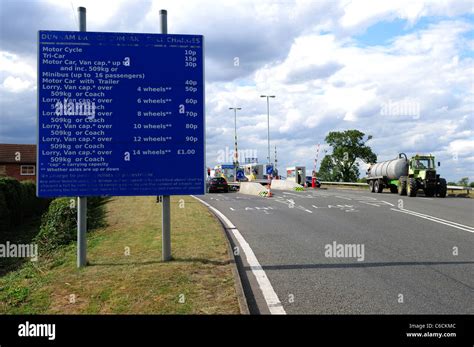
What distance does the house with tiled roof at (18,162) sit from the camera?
56.9 meters

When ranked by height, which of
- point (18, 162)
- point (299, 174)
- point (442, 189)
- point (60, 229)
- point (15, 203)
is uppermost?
point (18, 162)

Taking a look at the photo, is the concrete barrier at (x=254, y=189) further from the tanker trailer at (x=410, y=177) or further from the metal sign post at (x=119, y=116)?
the metal sign post at (x=119, y=116)

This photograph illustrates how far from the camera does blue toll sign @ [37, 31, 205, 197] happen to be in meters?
7.50

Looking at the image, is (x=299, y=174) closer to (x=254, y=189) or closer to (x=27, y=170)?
(x=254, y=189)

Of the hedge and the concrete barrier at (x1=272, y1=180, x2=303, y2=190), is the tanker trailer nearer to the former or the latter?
the concrete barrier at (x1=272, y1=180, x2=303, y2=190)

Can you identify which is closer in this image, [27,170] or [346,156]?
[27,170]

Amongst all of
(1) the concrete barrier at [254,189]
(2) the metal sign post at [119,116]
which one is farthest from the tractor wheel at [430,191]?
(2) the metal sign post at [119,116]

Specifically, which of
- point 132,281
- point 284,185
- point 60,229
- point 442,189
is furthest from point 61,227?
point 284,185

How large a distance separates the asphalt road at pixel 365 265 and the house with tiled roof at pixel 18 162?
5195 centimetres

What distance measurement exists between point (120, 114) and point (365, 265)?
4.91m

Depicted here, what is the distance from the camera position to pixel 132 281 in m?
6.45
